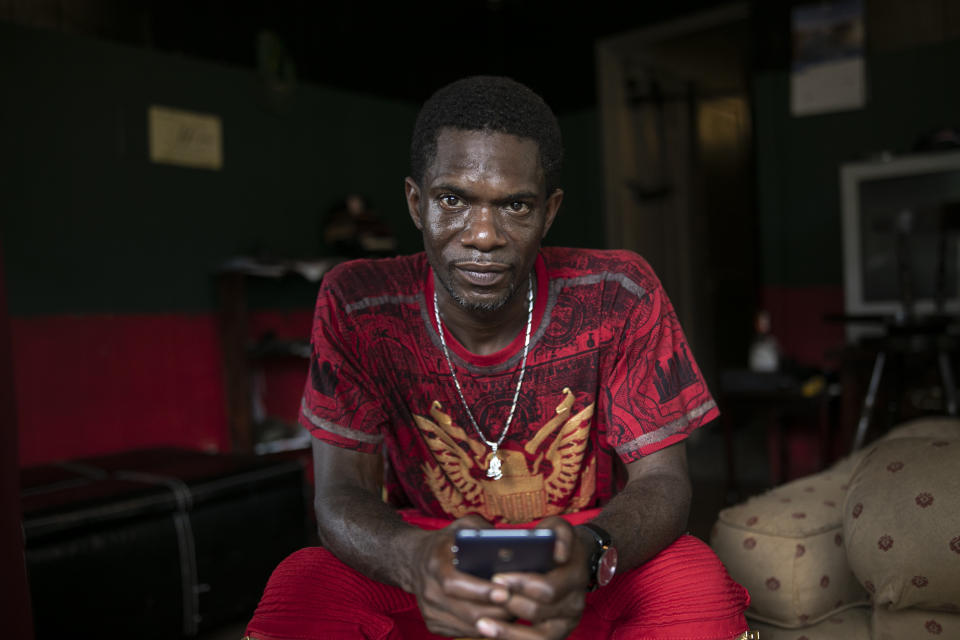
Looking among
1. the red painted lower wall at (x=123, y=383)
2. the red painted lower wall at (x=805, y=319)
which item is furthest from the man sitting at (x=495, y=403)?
the red painted lower wall at (x=805, y=319)

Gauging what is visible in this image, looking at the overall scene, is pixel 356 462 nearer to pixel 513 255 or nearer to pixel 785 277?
pixel 513 255

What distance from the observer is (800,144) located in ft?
13.5

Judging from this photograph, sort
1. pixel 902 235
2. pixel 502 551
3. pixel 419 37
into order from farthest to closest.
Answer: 1. pixel 419 37
2. pixel 902 235
3. pixel 502 551

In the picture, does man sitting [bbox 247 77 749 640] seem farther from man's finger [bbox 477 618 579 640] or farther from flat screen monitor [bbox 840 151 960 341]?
flat screen monitor [bbox 840 151 960 341]

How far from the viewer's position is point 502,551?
816 mm

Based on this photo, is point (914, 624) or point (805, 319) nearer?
point (914, 624)

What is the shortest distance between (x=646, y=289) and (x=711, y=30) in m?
4.78

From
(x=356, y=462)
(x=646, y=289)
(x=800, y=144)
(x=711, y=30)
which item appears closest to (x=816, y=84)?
(x=800, y=144)

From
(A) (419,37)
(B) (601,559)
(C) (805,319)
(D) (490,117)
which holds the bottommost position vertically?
(B) (601,559)

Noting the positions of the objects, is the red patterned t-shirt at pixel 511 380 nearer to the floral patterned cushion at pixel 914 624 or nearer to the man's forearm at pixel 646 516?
the man's forearm at pixel 646 516

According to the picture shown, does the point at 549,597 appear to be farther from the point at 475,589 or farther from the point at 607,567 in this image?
the point at 607,567

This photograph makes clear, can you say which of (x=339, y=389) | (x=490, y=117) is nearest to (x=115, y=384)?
(x=339, y=389)

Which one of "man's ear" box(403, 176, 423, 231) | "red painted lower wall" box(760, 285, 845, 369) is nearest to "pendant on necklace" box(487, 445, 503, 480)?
"man's ear" box(403, 176, 423, 231)

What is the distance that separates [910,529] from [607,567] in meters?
0.51
